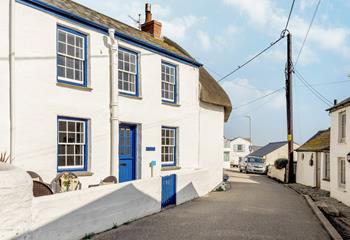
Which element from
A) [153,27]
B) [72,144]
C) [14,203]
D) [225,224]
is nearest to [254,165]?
[153,27]

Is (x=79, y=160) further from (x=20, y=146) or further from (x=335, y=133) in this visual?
(x=335, y=133)

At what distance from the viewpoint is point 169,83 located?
15.0 m

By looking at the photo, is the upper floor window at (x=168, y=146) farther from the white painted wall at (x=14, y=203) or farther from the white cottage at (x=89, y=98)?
the white painted wall at (x=14, y=203)

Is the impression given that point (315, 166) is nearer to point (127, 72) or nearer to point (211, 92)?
point (211, 92)

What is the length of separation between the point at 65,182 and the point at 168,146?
6.00 meters

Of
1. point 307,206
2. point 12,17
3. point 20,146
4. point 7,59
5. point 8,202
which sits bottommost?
point 307,206

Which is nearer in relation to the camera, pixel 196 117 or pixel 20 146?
pixel 20 146

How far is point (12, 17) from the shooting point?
8.99 meters

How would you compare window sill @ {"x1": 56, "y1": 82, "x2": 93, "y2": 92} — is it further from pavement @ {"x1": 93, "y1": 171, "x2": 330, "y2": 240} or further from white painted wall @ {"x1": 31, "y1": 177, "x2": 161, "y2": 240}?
pavement @ {"x1": 93, "y1": 171, "x2": 330, "y2": 240}

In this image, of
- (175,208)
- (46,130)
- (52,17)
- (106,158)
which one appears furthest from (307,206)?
(52,17)

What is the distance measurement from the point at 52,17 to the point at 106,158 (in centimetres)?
462

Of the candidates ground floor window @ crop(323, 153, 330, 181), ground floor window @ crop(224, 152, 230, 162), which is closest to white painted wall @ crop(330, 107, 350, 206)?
ground floor window @ crop(323, 153, 330, 181)

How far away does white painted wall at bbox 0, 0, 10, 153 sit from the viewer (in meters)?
8.73

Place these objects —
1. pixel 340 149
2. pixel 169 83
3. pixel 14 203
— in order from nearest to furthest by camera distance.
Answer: pixel 14 203, pixel 169 83, pixel 340 149
